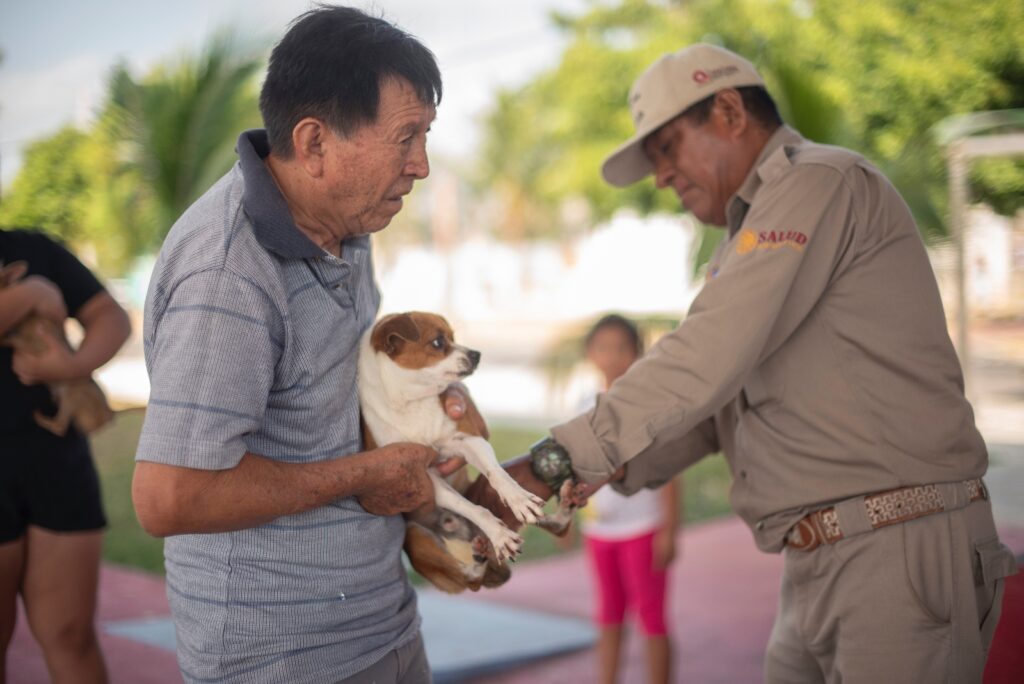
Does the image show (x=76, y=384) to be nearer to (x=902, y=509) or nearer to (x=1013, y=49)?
(x=902, y=509)

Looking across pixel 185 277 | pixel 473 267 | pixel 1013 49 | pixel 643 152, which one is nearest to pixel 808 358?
pixel 643 152

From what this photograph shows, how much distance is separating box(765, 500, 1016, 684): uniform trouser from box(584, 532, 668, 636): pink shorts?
7.74 ft

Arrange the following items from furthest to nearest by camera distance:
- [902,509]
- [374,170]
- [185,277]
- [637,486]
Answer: [637,486] < [902,509] < [374,170] < [185,277]

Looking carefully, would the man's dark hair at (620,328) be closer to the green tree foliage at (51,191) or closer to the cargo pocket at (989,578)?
the green tree foliage at (51,191)

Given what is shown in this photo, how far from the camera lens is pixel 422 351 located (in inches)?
97.1

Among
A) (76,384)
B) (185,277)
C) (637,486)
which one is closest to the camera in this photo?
(185,277)

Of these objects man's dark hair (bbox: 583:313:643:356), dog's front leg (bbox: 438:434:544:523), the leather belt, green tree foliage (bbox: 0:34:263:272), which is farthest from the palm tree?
the leather belt

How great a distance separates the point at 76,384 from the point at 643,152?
2.05 m

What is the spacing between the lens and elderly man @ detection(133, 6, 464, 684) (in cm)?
188

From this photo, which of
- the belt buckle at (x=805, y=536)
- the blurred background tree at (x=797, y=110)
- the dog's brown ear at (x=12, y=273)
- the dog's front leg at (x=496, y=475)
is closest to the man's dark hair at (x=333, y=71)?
the dog's front leg at (x=496, y=475)

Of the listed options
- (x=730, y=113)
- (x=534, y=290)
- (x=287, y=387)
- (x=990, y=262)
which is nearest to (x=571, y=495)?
(x=287, y=387)

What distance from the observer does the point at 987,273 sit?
827 cm

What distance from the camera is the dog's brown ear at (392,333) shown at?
2.38 metres

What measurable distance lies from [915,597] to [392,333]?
4.52ft
